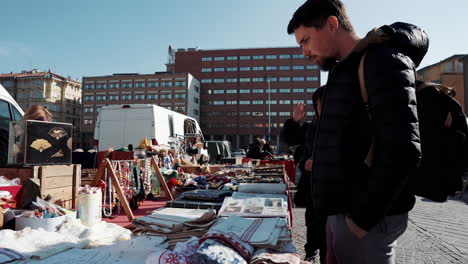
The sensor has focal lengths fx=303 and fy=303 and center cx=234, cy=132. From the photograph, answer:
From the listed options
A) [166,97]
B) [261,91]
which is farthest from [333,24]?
[166,97]

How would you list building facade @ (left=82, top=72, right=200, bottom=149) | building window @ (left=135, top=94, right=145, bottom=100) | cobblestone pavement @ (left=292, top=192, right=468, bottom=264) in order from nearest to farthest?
cobblestone pavement @ (left=292, top=192, right=468, bottom=264) → building facade @ (left=82, top=72, right=200, bottom=149) → building window @ (left=135, top=94, right=145, bottom=100)

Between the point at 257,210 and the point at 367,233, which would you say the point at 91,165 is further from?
the point at 367,233

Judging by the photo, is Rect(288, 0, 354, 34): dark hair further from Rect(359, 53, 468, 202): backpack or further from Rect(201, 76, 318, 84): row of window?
Rect(201, 76, 318, 84): row of window

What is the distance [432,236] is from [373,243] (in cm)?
502

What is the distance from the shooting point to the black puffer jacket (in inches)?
48.0

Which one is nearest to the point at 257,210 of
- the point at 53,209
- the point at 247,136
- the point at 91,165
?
the point at 53,209

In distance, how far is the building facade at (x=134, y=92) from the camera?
76812 millimetres

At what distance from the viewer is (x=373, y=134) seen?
1335 millimetres

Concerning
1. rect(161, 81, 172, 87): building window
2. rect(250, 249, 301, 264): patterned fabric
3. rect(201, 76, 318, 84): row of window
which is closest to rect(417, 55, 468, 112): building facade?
rect(250, 249, 301, 264): patterned fabric

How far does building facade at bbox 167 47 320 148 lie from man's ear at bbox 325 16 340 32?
74.8 metres

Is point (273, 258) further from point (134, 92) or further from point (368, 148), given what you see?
point (134, 92)

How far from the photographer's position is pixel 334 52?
64.4 inches

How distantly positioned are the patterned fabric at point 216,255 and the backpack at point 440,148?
0.88m

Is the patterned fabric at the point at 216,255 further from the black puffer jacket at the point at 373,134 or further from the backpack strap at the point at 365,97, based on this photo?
the backpack strap at the point at 365,97
